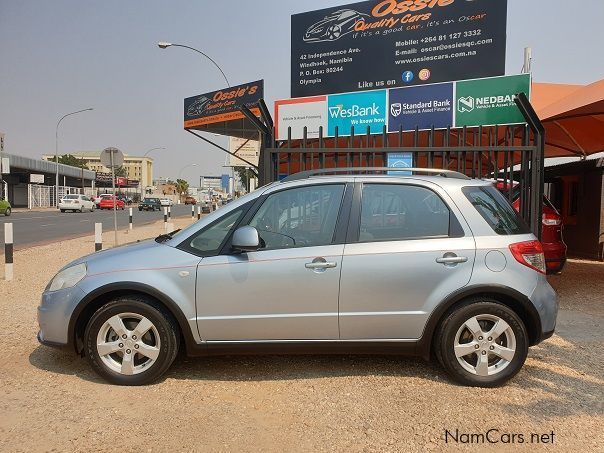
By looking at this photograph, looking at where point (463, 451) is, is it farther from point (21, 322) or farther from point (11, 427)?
point (21, 322)

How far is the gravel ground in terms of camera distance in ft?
9.29

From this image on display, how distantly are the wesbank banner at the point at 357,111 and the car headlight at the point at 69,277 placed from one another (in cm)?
573

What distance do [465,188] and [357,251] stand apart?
1077 millimetres

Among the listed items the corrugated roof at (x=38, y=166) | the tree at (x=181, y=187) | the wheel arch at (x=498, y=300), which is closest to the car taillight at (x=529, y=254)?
the wheel arch at (x=498, y=300)

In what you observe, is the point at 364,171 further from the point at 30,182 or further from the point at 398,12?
the point at 30,182

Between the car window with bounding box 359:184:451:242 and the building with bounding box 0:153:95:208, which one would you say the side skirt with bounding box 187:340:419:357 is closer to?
the car window with bounding box 359:184:451:242

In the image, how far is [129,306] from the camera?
3512 millimetres

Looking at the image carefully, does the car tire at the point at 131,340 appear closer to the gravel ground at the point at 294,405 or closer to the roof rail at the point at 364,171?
the gravel ground at the point at 294,405

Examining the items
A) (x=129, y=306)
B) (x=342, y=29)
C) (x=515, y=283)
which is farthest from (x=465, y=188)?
(x=342, y=29)

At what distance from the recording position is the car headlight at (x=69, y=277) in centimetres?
361

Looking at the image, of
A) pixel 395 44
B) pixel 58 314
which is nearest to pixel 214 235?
pixel 58 314

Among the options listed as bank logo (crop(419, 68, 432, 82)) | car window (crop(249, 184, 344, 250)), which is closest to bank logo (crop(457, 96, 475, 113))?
bank logo (crop(419, 68, 432, 82))

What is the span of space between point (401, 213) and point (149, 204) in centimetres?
4792

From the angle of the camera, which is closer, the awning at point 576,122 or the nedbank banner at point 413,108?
the awning at point 576,122
